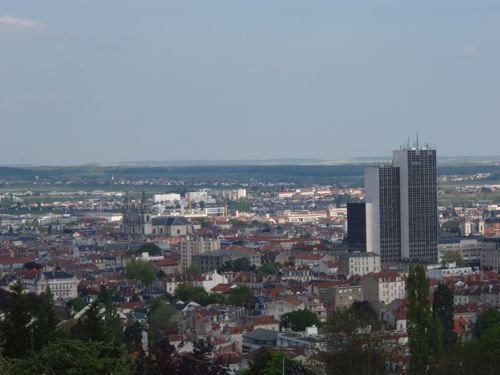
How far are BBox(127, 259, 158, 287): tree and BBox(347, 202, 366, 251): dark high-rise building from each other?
444 inches

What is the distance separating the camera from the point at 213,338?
45.3m

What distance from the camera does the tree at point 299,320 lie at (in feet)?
155

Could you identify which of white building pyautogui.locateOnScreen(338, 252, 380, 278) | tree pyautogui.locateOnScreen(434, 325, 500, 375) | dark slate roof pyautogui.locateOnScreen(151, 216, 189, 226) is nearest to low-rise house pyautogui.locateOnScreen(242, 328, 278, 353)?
tree pyautogui.locateOnScreen(434, 325, 500, 375)

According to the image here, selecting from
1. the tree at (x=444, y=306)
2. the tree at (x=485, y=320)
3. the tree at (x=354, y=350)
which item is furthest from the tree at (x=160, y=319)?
the tree at (x=354, y=350)

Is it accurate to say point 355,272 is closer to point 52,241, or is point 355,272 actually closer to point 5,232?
point 52,241

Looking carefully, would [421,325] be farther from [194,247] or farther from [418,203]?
[194,247]

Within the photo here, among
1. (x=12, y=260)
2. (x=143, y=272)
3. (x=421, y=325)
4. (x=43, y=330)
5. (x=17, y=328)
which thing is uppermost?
(x=17, y=328)

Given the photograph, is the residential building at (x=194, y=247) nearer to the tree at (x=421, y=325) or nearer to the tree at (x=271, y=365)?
the tree at (x=421, y=325)

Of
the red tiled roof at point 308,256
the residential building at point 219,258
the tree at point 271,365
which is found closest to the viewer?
the tree at point 271,365

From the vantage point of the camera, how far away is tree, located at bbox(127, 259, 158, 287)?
70062 mm

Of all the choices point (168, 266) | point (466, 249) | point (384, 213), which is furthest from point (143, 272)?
point (466, 249)

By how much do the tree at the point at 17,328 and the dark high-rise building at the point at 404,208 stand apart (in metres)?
52.6

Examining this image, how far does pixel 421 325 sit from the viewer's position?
32.6 meters

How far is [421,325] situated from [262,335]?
13.1m
